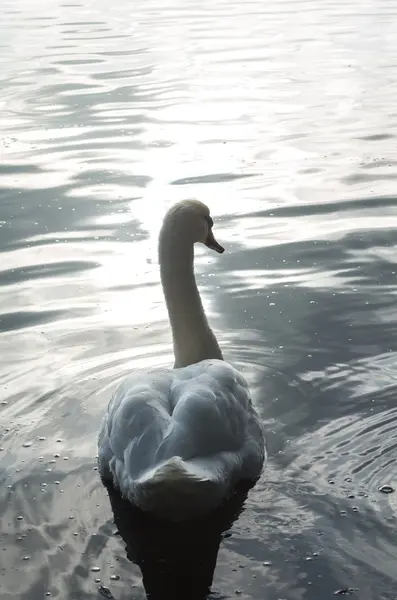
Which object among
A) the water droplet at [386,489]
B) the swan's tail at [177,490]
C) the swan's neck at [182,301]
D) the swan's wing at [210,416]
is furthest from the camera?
the swan's neck at [182,301]

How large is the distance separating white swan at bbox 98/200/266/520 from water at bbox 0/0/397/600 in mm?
277

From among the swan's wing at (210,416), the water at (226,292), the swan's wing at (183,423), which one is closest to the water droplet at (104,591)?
the water at (226,292)

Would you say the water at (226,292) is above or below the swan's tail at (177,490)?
below

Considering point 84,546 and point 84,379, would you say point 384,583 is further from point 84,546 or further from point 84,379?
point 84,379

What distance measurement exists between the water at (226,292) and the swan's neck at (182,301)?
57cm

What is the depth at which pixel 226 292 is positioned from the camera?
964 centimetres

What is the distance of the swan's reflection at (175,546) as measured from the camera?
5445mm

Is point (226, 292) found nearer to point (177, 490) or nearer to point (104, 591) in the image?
point (177, 490)

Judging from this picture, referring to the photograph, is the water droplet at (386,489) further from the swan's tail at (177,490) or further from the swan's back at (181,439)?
the swan's tail at (177,490)

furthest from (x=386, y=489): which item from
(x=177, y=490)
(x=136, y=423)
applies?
(x=136, y=423)

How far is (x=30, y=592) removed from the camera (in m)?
5.43

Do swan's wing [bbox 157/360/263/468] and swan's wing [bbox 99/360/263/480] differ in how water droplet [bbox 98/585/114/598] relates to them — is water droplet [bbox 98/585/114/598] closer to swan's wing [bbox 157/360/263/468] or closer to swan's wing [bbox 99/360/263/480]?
swan's wing [bbox 99/360/263/480]

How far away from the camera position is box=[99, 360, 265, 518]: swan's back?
5.48 meters

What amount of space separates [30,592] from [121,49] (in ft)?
69.4
